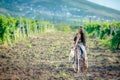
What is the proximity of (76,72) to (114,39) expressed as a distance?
31.3 feet

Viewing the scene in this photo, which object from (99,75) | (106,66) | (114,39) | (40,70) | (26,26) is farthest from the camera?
(26,26)

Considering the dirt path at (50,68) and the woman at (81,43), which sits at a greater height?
the woman at (81,43)

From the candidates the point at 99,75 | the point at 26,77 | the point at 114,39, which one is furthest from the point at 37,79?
the point at 114,39

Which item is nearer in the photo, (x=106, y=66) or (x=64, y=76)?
(x=64, y=76)

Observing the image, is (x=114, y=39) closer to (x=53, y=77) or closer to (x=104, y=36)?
(x=53, y=77)

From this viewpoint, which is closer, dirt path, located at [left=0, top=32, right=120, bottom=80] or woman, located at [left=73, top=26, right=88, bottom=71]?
dirt path, located at [left=0, top=32, right=120, bottom=80]

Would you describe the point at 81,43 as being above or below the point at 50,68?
above

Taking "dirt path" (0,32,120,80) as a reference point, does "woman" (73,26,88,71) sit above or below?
above

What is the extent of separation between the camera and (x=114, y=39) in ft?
69.9

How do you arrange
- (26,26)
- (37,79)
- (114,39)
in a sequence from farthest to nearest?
1. (26,26)
2. (114,39)
3. (37,79)

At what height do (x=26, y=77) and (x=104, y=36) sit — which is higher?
(x=26, y=77)

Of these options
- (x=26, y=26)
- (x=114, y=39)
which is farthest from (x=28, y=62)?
(x=26, y=26)

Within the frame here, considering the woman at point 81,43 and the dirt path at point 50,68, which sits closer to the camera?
the dirt path at point 50,68

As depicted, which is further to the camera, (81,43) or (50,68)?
(50,68)
